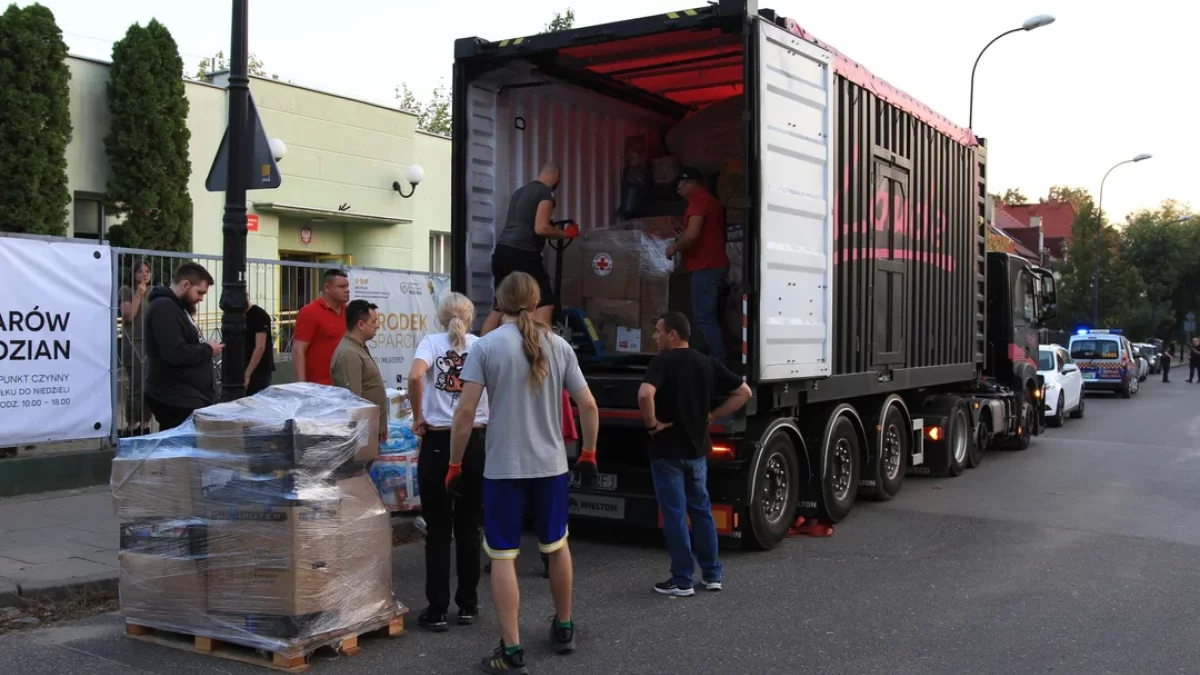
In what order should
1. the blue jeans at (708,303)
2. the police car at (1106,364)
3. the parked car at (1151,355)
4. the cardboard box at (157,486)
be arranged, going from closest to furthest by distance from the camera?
the cardboard box at (157,486), the blue jeans at (708,303), the police car at (1106,364), the parked car at (1151,355)

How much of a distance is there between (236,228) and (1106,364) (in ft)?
88.9

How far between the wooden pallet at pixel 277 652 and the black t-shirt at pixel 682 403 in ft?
6.02

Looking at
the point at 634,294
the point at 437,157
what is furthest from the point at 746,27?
the point at 437,157

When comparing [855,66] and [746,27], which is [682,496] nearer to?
[746,27]

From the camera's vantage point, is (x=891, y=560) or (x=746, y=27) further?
(x=891, y=560)

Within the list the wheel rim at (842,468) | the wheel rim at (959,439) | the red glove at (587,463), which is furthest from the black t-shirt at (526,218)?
the wheel rim at (959,439)

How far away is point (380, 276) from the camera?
1132 centimetres

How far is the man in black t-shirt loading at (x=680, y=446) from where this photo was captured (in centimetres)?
618

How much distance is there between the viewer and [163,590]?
504cm

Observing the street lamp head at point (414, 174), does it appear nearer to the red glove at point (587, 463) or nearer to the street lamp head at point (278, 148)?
the street lamp head at point (278, 148)

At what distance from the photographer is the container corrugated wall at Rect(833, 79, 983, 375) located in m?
8.23

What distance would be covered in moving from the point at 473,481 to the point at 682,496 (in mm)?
1399

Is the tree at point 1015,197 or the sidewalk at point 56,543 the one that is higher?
the tree at point 1015,197

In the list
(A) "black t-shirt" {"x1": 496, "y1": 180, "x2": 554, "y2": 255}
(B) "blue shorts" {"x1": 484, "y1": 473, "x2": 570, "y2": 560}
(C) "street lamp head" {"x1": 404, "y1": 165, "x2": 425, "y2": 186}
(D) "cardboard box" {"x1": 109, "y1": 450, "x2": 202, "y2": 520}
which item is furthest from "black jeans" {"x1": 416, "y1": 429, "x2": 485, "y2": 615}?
(C) "street lamp head" {"x1": 404, "y1": 165, "x2": 425, "y2": 186}
